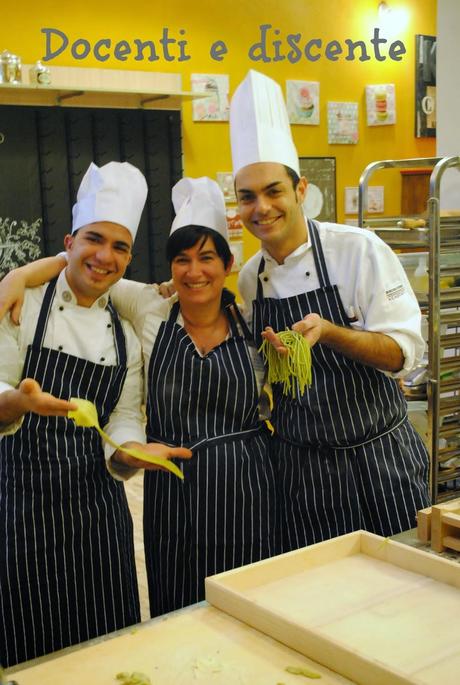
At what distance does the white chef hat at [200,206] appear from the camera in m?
2.28

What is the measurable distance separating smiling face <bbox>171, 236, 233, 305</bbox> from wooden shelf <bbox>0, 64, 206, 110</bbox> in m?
3.31

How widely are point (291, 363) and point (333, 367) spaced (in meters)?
→ 0.20

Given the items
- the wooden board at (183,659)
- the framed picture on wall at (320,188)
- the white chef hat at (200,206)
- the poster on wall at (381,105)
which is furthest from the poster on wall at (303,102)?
the wooden board at (183,659)

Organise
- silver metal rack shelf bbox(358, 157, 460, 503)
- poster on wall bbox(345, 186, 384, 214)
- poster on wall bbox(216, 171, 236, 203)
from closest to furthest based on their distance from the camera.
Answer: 1. silver metal rack shelf bbox(358, 157, 460, 503)
2. poster on wall bbox(216, 171, 236, 203)
3. poster on wall bbox(345, 186, 384, 214)

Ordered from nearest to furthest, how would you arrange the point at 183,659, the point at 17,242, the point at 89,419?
the point at 183,659, the point at 89,419, the point at 17,242

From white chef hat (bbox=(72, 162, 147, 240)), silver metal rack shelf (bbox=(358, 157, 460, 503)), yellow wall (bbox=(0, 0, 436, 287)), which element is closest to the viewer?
white chef hat (bbox=(72, 162, 147, 240))

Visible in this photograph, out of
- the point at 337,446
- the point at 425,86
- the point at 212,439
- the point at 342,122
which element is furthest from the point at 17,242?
the point at 425,86

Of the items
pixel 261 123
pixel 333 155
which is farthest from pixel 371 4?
pixel 261 123

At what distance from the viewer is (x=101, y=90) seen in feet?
17.6

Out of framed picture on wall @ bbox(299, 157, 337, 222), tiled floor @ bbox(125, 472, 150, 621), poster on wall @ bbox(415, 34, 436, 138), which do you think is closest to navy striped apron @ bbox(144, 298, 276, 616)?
tiled floor @ bbox(125, 472, 150, 621)

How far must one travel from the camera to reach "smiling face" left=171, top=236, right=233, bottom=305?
2.22 m

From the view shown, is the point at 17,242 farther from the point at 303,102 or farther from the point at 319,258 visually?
the point at 319,258

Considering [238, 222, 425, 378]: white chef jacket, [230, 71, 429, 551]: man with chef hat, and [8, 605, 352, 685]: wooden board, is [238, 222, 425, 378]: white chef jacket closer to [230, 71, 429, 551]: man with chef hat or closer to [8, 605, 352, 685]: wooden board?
[230, 71, 429, 551]: man with chef hat

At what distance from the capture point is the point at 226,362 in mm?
2273
